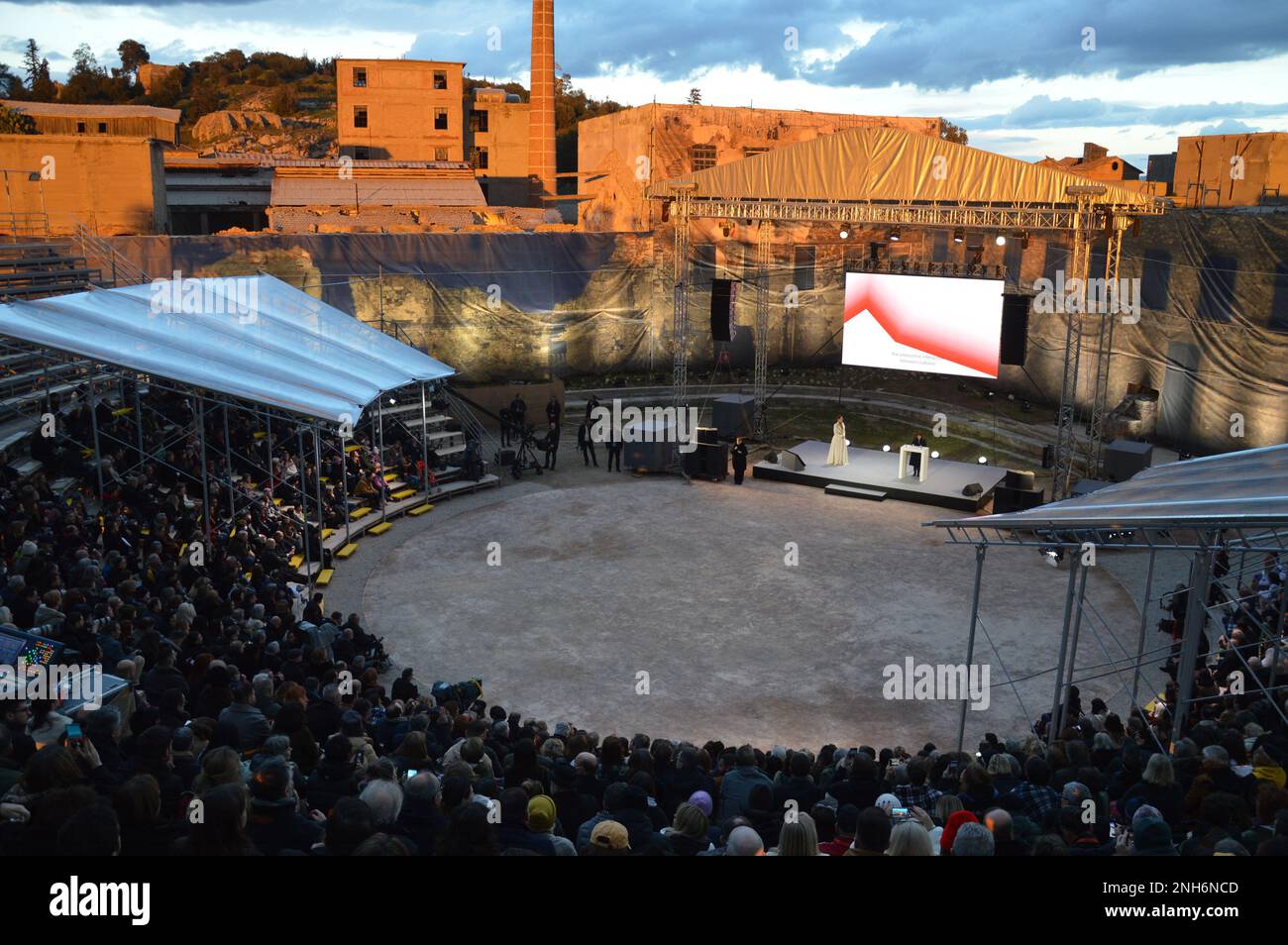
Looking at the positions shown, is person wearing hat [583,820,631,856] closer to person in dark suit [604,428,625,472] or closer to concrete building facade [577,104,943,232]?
person in dark suit [604,428,625,472]

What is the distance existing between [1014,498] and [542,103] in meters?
42.6

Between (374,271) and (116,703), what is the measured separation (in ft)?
73.1

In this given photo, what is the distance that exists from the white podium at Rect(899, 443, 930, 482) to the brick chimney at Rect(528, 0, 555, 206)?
3481cm

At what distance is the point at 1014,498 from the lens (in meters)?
21.2

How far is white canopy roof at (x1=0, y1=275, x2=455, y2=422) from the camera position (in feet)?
47.8

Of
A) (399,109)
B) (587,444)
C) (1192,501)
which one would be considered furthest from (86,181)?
(1192,501)

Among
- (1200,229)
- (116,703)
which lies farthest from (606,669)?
(1200,229)

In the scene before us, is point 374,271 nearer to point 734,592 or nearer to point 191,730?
point 734,592

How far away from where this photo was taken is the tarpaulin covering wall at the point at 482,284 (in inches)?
1088

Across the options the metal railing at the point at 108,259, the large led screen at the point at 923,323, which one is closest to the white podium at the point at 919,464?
the large led screen at the point at 923,323

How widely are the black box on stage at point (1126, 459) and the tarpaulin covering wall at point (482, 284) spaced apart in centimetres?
1565

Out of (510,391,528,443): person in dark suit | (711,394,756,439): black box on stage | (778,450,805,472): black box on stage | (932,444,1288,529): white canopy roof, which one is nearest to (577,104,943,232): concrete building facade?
(711,394,756,439): black box on stage

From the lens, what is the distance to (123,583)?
457 inches

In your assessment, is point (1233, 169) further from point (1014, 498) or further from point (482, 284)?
point (482, 284)
